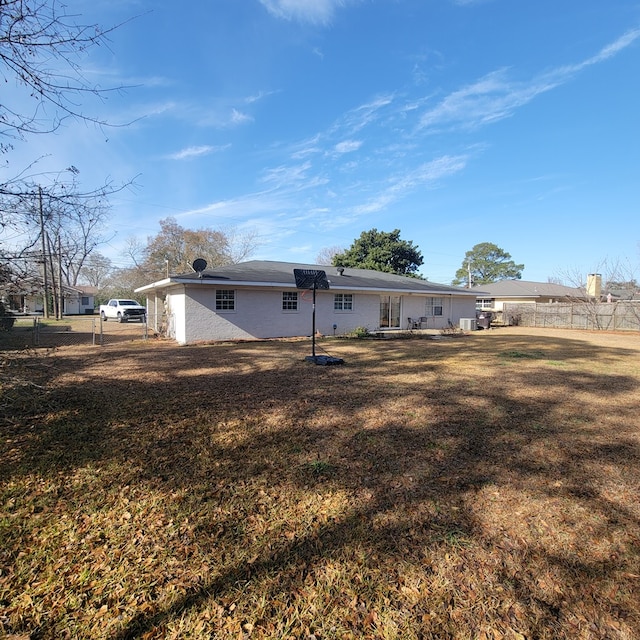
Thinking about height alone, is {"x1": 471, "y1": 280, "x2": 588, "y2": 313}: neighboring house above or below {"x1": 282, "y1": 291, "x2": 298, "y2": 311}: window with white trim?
above

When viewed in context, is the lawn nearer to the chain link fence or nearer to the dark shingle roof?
the chain link fence

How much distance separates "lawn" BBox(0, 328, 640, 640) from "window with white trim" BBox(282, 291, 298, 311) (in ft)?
33.1

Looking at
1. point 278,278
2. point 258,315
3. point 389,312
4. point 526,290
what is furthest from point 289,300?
point 526,290

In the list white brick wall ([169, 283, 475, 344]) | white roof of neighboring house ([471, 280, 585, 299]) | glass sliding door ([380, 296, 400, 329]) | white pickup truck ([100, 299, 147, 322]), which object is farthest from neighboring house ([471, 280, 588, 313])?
white pickup truck ([100, 299, 147, 322])

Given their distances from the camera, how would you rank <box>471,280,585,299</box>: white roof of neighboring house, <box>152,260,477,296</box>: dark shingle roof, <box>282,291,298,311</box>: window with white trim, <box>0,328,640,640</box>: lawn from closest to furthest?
<box>0,328,640,640</box>: lawn
<box>152,260,477,296</box>: dark shingle roof
<box>282,291,298,311</box>: window with white trim
<box>471,280,585,299</box>: white roof of neighboring house

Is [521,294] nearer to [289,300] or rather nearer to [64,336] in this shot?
[289,300]

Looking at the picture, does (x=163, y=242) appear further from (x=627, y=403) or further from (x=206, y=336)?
(x=627, y=403)

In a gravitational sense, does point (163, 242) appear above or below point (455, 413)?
above

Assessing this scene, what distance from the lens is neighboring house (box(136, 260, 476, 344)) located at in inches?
531

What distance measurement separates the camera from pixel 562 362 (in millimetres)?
9328

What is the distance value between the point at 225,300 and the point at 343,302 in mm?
5749

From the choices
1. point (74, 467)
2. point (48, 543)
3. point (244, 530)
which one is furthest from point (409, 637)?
point (74, 467)

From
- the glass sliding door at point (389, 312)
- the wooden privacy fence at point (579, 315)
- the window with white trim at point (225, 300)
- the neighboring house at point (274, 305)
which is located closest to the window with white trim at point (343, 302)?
the neighboring house at point (274, 305)

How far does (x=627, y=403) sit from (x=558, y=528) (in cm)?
429
